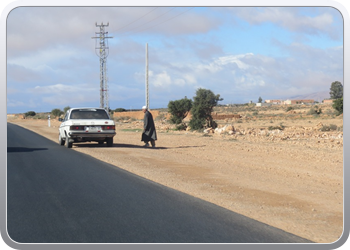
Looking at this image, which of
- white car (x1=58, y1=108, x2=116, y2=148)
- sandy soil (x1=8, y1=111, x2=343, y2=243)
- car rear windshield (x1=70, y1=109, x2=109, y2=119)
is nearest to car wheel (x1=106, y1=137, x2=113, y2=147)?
white car (x1=58, y1=108, x2=116, y2=148)

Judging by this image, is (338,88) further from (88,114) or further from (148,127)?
(88,114)

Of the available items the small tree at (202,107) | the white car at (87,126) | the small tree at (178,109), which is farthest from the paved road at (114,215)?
the small tree at (178,109)

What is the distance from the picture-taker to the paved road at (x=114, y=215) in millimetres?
5746

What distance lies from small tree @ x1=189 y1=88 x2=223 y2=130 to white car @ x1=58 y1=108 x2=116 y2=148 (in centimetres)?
2180

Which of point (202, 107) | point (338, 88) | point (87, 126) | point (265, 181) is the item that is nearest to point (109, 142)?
point (87, 126)

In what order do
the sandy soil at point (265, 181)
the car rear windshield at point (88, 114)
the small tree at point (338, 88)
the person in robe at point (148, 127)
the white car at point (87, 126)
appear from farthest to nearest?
1. the car rear windshield at point (88, 114)
2. the person in robe at point (148, 127)
3. the white car at point (87, 126)
4. the sandy soil at point (265, 181)
5. the small tree at point (338, 88)

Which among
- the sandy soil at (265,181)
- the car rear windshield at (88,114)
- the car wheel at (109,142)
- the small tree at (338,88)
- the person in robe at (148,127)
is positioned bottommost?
the sandy soil at (265,181)

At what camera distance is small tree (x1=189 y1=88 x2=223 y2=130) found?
4219cm

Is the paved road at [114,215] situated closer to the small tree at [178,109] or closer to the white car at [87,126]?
the white car at [87,126]

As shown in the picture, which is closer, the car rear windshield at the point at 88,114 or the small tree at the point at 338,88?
the small tree at the point at 338,88

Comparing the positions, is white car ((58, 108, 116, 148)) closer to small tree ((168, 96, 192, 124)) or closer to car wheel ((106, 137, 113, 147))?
car wheel ((106, 137, 113, 147))

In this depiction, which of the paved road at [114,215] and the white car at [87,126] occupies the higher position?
the white car at [87,126]

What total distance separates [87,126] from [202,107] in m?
23.9
